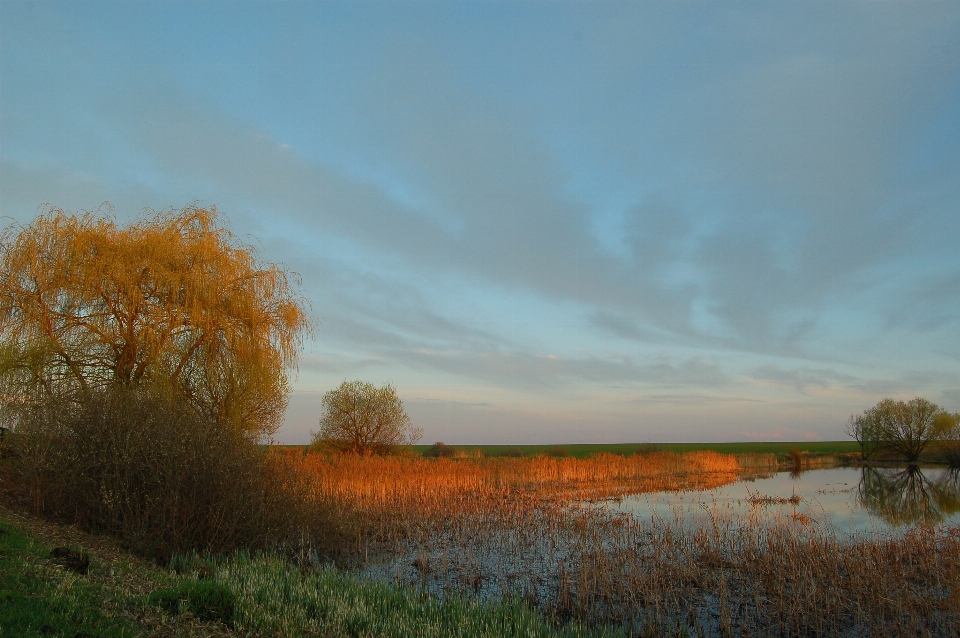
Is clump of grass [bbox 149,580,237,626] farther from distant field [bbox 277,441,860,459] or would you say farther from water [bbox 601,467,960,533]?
distant field [bbox 277,441,860,459]

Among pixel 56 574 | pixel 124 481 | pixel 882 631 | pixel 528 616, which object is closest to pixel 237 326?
pixel 124 481

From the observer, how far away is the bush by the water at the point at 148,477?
11094 mm

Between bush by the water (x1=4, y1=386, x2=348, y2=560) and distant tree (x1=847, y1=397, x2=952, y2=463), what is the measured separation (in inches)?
2396

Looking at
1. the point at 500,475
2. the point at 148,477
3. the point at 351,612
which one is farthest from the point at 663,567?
the point at 500,475

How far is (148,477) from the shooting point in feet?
37.2

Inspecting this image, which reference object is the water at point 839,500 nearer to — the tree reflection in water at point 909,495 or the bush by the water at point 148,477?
the tree reflection in water at point 909,495

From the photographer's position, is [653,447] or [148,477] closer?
[148,477]

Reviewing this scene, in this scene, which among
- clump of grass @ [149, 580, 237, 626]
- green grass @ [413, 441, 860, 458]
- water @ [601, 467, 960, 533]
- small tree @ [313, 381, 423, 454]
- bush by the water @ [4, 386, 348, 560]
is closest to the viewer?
clump of grass @ [149, 580, 237, 626]

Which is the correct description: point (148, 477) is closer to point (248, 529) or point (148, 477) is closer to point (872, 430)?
point (248, 529)

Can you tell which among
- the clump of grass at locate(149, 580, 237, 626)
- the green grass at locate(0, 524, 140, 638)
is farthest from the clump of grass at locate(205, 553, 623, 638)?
the green grass at locate(0, 524, 140, 638)

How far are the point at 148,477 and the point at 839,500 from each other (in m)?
26.3

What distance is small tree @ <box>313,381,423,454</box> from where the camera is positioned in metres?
39.0

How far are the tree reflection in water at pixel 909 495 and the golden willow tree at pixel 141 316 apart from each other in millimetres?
19589

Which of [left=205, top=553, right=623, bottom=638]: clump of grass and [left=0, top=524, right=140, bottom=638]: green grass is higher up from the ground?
[left=0, top=524, right=140, bottom=638]: green grass
